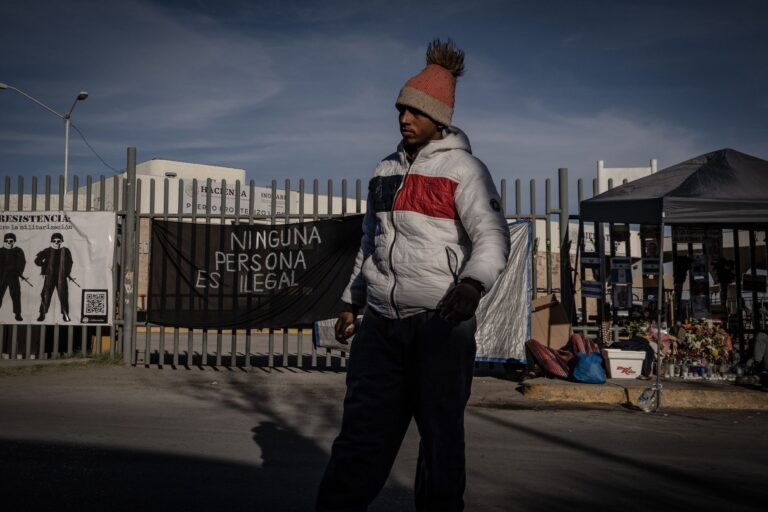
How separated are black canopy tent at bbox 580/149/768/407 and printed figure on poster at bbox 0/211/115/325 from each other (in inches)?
261

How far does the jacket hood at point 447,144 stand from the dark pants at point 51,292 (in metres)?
8.93

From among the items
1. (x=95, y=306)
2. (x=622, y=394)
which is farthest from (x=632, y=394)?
(x=95, y=306)

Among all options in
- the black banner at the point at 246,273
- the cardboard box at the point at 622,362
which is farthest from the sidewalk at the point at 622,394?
the black banner at the point at 246,273

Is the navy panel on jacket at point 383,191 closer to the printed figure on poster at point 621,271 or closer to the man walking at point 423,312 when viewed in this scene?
the man walking at point 423,312

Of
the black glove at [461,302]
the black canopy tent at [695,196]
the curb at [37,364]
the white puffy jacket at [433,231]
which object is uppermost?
the black canopy tent at [695,196]

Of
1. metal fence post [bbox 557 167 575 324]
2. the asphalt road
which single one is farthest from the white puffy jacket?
metal fence post [bbox 557 167 575 324]

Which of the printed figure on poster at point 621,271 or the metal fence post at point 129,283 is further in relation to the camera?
the metal fence post at point 129,283

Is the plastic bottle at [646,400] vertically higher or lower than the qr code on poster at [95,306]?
lower

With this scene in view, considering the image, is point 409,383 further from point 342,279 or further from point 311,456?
point 342,279

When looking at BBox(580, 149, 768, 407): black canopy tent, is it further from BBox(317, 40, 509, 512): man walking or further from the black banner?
BBox(317, 40, 509, 512): man walking

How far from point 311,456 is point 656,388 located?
4.14 m

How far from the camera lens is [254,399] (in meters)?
7.94

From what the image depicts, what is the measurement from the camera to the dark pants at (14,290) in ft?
35.5

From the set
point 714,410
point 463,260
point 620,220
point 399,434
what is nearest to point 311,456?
point 399,434
